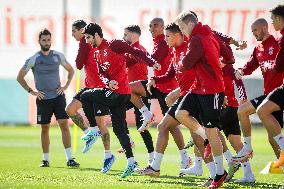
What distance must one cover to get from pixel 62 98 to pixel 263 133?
1499cm

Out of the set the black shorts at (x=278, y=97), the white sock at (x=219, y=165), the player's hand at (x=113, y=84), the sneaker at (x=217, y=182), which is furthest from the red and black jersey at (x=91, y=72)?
the black shorts at (x=278, y=97)

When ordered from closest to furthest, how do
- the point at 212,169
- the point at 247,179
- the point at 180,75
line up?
1. the point at 212,169
2. the point at 180,75
3. the point at 247,179

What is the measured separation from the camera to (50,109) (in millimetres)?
17922

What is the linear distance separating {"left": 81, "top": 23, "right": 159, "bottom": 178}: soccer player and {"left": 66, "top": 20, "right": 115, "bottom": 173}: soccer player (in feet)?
4.24

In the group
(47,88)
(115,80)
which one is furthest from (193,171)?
(47,88)

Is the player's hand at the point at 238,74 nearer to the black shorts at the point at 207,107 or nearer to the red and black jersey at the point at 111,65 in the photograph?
the black shorts at the point at 207,107

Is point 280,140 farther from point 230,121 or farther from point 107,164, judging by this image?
point 107,164

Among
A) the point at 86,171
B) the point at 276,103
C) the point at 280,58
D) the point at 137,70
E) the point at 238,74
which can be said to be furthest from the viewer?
the point at 137,70

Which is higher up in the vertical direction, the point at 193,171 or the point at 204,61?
the point at 204,61

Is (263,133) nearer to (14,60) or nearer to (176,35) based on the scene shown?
(14,60)

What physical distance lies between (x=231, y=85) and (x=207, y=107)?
2.03 meters

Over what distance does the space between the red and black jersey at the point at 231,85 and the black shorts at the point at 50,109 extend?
4558 millimetres

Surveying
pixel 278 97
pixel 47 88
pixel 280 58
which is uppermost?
pixel 280 58

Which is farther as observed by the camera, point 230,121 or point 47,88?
point 47,88
